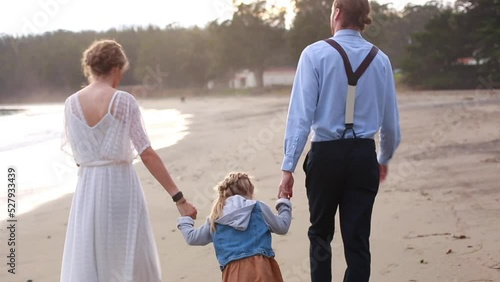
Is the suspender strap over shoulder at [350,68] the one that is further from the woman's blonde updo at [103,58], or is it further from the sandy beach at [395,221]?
the sandy beach at [395,221]

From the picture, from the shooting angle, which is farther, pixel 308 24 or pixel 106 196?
pixel 308 24

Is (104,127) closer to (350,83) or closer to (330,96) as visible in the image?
(330,96)

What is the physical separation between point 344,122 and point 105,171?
1.17 metres

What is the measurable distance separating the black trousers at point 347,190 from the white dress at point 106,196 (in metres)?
0.86

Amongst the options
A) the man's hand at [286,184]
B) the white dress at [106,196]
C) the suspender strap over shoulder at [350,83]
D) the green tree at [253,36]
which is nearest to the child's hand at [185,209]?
the white dress at [106,196]

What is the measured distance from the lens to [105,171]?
10.3 feet

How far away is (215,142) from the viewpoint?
1594 cm

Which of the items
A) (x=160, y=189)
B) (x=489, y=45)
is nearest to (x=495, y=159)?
(x=160, y=189)

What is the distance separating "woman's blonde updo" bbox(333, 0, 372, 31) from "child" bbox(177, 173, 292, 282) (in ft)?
3.06

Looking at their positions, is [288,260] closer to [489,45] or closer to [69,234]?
[69,234]

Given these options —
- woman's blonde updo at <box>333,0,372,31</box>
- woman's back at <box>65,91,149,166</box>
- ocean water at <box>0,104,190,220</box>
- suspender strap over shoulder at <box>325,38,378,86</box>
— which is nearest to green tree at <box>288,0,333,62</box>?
ocean water at <box>0,104,190,220</box>

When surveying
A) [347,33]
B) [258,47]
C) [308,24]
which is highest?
[347,33]

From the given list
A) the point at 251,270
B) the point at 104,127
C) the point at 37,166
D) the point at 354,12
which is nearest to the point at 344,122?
the point at 354,12

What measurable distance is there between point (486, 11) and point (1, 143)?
2968 centimetres
